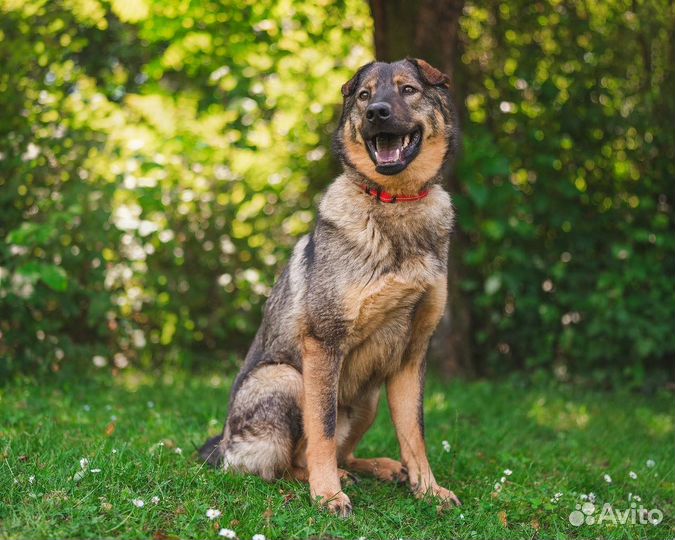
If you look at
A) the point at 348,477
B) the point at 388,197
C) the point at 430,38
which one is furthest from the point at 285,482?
the point at 430,38

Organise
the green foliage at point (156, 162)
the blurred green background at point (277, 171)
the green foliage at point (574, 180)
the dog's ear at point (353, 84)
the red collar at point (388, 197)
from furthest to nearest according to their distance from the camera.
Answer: the green foliage at point (574, 180), the blurred green background at point (277, 171), the green foliage at point (156, 162), the dog's ear at point (353, 84), the red collar at point (388, 197)

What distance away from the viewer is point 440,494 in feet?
12.2

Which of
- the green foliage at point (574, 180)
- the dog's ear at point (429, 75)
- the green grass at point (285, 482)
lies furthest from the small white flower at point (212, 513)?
the green foliage at point (574, 180)

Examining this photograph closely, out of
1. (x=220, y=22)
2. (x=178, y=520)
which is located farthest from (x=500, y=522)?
(x=220, y=22)

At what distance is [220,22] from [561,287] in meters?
4.15

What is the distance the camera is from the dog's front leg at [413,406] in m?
3.81

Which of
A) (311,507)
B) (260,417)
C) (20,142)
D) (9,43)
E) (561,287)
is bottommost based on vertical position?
(561,287)

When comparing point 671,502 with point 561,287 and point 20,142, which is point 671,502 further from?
point 20,142

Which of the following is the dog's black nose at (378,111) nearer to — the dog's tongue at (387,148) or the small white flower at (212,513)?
the dog's tongue at (387,148)

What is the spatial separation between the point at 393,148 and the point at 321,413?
4.53 ft

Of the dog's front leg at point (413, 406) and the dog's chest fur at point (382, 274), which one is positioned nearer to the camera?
the dog's chest fur at point (382, 274)

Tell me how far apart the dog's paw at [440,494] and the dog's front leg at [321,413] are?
1.53 ft

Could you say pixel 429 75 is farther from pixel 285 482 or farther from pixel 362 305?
pixel 285 482

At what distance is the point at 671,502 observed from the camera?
4086mm
